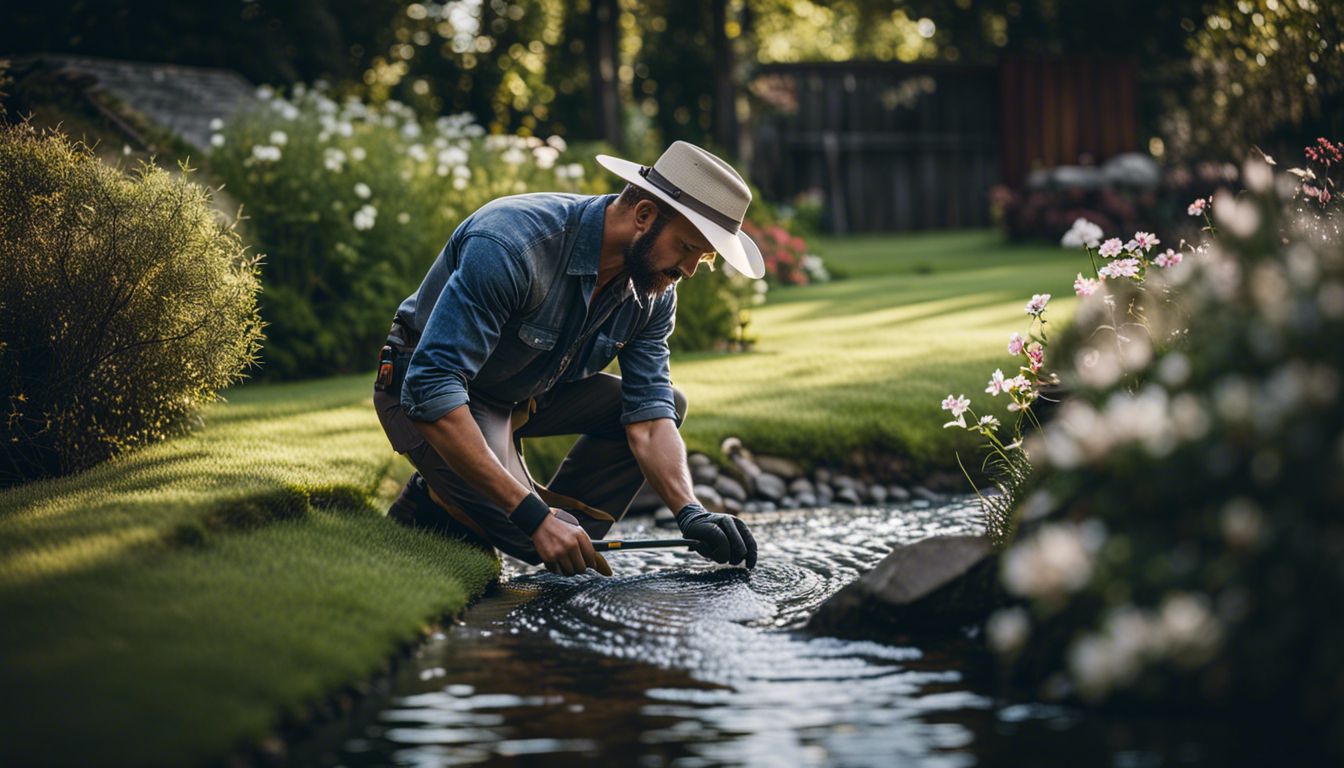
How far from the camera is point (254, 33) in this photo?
65.8ft

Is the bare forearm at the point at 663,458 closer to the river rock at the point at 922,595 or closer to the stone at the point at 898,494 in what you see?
the river rock at the point at 922,595

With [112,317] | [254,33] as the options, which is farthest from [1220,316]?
[254,33]

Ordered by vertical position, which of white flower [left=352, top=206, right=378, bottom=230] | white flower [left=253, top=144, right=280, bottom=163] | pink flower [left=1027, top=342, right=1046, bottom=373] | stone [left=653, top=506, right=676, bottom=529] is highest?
white flower [left=253, top=144, right=280, bottom=163]

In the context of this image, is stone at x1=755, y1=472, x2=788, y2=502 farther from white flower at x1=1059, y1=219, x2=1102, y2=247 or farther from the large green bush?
the large green bush

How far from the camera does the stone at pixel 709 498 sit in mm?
6574

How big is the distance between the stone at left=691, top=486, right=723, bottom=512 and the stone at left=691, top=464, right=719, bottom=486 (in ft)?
0.20

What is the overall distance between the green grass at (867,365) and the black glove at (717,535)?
1782 millimetres

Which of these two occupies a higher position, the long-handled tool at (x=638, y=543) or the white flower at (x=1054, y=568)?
the white flower at (x=1054, y=568)

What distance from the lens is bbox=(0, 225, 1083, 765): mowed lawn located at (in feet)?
10.2

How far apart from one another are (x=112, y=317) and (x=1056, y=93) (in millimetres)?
16838

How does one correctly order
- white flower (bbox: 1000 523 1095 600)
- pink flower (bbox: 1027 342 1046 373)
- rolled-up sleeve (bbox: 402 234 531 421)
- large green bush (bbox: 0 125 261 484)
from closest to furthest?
white flower (bbox: 1000 523 1095 600)
rolled-up sleeve (bbox: 402 234 531 421)
pink flower (bbox: 1027 342 1046 373)
large green bush (bbox: 0 125 261 484)

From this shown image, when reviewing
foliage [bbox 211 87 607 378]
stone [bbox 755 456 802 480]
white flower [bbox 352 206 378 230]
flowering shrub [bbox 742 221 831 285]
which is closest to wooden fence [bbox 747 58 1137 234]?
flowering shrub [bbox 742 221 831 285]

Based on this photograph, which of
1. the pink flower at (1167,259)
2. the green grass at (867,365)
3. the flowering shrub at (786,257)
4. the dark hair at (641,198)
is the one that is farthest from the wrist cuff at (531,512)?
the flowering shrub at (786,257)

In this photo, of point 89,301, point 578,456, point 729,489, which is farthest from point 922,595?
point 89,301
